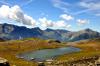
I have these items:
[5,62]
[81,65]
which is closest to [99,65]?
[81,65]

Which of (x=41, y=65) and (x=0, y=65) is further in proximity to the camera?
(x=41, y=65)

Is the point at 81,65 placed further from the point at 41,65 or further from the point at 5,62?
the point at 5,62

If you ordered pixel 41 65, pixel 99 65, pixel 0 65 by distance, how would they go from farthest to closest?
pixel 41 65 < pixel 99 65 < pixel 0 65

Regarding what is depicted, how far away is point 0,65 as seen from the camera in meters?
30.2

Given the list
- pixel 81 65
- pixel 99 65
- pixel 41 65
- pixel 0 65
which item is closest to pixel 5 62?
pixel 0 65

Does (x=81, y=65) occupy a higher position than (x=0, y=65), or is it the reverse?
(x=0, y=65)

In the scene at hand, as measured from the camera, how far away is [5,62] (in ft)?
102

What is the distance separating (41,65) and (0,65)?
32845 mm

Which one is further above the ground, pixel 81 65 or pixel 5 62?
pixel 5 62

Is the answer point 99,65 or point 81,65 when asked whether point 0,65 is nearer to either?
point 99,65

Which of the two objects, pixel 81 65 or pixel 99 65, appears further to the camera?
pixel 81 65

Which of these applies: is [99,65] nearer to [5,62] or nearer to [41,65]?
[41,65]

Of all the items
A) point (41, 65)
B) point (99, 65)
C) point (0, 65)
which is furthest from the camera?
point (41, 65)

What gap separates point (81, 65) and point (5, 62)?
3900cm
